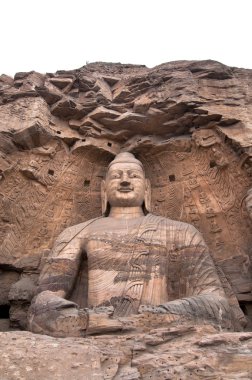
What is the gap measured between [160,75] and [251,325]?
14.6 ft

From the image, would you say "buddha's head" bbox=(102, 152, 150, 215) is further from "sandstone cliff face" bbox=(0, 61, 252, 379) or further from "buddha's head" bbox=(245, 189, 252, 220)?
"buddha's head" bbox=(245, 189, 252, 220)

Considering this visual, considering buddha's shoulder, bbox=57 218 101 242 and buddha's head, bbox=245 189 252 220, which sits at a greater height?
buddha's head, bbox=245 189 252 220

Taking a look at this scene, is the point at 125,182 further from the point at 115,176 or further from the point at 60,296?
the point at 60,296

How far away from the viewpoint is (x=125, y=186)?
7.27m

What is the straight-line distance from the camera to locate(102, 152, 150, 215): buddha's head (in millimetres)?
7176

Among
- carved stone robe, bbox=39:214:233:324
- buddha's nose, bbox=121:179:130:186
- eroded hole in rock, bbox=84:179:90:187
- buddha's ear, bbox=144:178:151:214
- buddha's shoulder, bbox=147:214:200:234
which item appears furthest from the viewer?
eroded hole in rock, bbox=84:179:90:187

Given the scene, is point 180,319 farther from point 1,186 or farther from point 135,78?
point 135,78

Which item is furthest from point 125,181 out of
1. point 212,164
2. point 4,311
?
point 4,311

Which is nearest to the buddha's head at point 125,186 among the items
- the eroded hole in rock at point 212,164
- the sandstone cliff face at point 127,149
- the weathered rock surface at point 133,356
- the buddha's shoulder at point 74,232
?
the sandstone cliff face at point 127,149

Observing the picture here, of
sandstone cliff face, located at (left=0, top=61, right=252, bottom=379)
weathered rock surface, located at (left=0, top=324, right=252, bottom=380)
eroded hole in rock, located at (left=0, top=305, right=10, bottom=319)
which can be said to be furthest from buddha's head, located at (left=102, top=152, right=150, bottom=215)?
weathered rock surface, located at (left=0, top=324, right=252, bottom=380)

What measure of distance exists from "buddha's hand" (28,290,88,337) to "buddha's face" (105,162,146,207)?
229 centimetres

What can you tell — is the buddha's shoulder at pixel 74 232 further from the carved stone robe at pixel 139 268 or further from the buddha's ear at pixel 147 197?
the buddha's ear at pixel 147 197

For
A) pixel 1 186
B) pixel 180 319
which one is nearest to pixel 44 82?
pixel 1 186

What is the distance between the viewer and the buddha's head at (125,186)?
718 cm
